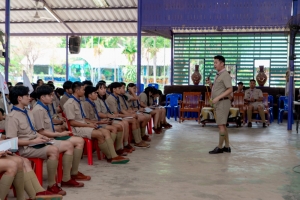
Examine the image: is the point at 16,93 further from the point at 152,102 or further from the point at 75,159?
the point at 152,102

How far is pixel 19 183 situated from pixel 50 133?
1.08 m

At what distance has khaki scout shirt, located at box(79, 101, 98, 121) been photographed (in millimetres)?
6484

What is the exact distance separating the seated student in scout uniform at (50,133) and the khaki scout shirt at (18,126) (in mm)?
314

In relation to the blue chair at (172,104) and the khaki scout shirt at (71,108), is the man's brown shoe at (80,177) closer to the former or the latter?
the khaki scout shirt at (71,108)

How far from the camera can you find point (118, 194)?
14.8 ft

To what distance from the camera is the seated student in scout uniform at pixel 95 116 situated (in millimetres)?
6383

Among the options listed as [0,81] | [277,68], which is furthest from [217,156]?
[277,68]

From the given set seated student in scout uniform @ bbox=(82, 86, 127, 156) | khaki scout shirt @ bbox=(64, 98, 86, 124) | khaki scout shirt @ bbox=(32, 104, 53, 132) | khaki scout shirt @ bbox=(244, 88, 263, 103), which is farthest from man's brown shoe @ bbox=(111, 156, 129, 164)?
khaki scout shirt @ bbox=(244, 88, 263, 103)

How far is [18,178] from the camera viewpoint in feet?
12.4

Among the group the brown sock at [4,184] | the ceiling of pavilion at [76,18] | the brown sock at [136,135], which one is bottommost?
the brown sock at [136,135]

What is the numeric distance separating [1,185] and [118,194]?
1.26m

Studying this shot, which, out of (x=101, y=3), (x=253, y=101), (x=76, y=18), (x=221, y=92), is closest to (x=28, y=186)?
(x=221, y=92)

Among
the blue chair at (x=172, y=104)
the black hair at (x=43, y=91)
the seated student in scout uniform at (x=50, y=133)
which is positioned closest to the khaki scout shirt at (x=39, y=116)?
the seated student in scout uniform at (x=50, y=133)

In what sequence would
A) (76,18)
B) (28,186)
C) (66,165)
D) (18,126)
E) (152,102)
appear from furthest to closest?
(76,18), (152,102), (66,165), (18,126), (28,186)
